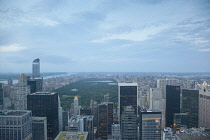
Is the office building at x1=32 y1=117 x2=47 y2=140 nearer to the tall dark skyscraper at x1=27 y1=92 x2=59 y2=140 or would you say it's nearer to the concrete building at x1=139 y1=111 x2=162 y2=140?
the tall dark skyscraper at x1=27 y1=92 x2=59 y2=140

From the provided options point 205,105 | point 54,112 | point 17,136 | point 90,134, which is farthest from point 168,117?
point 17,136

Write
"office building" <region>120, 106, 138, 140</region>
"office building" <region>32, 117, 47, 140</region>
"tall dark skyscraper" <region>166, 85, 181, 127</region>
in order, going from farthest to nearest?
1. "tall dark skyscraper" <region>166, 85, 181, 127</region>
2. "office building" <region>120, 106, 138, 140</region>
3. "office building" <region>32, 117, 47, 140</region>

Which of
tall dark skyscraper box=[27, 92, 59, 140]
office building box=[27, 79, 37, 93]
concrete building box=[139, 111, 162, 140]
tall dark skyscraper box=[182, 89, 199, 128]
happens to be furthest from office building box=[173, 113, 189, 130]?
office building box=[27, 79, 37, 93]

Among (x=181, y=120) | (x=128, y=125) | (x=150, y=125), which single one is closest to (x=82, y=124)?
(x=128, y=125)

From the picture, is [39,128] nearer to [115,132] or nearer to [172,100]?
[115,132]

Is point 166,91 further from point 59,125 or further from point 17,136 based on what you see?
point 17,136

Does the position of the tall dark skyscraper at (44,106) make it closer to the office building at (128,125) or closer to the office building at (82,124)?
the office building at (82,124)

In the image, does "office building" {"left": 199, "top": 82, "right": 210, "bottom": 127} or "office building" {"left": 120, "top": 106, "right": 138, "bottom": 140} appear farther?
"office building" {"left": 199, "top": 82, "right": 210, "bottom": 127}
